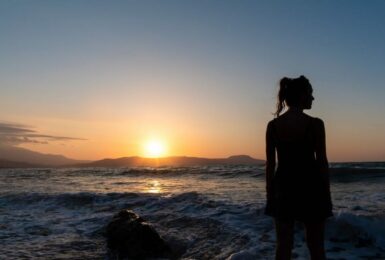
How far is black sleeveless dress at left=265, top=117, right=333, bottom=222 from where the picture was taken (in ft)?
13.1

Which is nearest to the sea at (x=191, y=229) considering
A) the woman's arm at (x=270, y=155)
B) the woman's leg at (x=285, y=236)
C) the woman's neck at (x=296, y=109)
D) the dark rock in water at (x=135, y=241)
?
the dark rock in water at (x=135, y=241)

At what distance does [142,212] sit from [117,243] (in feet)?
14.7

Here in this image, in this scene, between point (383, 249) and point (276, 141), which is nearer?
point (276, 141)

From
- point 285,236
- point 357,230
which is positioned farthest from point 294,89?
point 357,230

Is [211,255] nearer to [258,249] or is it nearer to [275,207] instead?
[258,249]

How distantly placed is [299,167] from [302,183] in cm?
15

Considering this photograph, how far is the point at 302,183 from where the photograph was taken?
4.03 meters

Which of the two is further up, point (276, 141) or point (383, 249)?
point (276, 141)

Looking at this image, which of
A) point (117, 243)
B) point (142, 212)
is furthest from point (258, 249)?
point (142, 212)

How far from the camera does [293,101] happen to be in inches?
159

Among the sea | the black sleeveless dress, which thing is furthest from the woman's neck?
the sea

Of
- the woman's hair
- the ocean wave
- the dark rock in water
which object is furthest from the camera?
the dark rock in water

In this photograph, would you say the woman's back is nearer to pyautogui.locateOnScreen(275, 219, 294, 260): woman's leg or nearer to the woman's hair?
the woman's hair

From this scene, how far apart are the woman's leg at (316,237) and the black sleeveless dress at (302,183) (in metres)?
0.08
